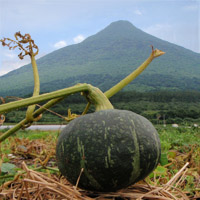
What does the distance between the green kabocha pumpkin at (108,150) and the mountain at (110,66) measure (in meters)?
89.1

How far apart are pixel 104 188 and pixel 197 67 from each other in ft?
410

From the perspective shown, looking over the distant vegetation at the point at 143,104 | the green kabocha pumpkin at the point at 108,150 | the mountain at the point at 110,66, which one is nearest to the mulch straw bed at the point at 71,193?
the green kabocha pumpkin at the point at 108,150

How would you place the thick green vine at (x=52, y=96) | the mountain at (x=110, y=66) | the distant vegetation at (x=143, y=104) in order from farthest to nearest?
the mountain at (x=110, y=66) → the distant vegetation at (x=143, y=104) → the thick green vine at (x=52, y=96)

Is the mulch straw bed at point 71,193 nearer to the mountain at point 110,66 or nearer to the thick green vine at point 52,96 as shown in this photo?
the thick green vine at point 52,96

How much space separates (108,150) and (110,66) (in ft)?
431

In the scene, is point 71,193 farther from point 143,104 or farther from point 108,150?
point 143,104

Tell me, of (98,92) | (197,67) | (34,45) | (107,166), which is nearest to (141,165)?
(107,166)

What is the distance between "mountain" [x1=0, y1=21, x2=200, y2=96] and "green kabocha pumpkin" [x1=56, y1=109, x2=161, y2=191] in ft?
292

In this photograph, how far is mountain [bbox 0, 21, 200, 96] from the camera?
100688mm

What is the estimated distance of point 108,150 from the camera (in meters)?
1.33

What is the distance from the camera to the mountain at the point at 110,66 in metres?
101

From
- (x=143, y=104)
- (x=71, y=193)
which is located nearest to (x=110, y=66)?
(x=143, y=104)

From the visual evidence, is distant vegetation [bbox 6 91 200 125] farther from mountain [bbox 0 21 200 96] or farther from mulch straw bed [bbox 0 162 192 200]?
mountain [bbox 0 21 200 96]

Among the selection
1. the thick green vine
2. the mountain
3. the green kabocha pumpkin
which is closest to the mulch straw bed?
the green kabocha pumpkin
